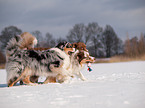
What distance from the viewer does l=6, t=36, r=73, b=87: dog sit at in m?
5.07

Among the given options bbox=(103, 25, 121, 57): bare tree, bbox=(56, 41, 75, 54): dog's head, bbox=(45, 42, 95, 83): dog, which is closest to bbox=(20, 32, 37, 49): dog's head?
bbox=(56, 41, 75, 54): dog's head

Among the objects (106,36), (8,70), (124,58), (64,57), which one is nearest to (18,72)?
(8,70)

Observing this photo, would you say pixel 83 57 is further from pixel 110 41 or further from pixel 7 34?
pixel 110 41

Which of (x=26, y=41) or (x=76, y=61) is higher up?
(x=26, y=41)

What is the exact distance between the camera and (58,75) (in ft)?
18.2

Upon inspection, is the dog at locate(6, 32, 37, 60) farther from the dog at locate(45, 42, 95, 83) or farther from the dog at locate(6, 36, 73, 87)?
the dog at locate(45, 42, 95, 83)

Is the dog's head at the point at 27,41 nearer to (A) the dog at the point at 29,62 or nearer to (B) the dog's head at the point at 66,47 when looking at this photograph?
(A) the dog at the point at 29,62

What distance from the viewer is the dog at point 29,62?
200 inches

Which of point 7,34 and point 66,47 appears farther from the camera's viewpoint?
point 7,34

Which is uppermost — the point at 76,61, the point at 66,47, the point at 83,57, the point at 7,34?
the point at 7,34

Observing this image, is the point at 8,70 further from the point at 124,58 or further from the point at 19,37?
the point at 124,58

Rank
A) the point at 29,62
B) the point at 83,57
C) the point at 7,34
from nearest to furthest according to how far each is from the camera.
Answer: the point at 29,62 → the point at 83,57 → the point at 7,34

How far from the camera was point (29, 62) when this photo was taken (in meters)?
5.19

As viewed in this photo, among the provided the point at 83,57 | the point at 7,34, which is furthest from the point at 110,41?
the point at 83,57
